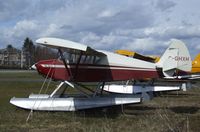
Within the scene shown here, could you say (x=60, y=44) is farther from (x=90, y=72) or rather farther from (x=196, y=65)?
(x=196, y=65)

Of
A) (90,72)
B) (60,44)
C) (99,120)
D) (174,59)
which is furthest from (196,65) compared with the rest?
(99,120)

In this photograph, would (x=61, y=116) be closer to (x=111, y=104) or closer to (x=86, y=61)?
(x=111, y=104)

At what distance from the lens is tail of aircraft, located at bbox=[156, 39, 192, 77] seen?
13.7m

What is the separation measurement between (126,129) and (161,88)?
1041 cm

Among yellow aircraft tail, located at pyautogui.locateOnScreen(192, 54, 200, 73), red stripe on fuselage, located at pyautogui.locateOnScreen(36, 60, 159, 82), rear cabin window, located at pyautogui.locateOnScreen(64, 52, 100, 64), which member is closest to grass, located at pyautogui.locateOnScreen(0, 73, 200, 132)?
red stripe on fuselage, located at pyautogui.locateOnScreen(36, 60, 159, 82)

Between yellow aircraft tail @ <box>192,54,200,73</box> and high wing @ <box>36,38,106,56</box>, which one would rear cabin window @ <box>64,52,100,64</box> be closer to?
high wing @ <box>36,38,106,56</box>

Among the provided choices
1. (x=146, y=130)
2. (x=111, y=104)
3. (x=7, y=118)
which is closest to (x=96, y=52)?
(x=111, y=104)

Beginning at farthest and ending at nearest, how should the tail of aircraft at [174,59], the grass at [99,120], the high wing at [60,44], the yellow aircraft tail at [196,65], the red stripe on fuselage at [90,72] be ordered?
the yellow aircraft tail at [196,65] → the tail of aircraft at [174,59] → the red stripe on fuselage at [90,72] → the high wing at [60,44] → the grass at [99,120]

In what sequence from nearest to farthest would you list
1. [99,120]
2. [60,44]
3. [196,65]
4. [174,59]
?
[99,120]
[60,44]
[174,59]
[196,65]

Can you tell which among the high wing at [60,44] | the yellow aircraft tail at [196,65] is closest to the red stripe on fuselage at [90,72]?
the high wing at [60,44]

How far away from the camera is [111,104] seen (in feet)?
38.9

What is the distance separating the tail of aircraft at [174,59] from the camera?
45.0ft

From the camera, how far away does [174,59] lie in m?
14.6

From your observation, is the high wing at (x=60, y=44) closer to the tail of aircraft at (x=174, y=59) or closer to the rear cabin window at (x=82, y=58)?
the rear cabin window at (x=82, y=58)
